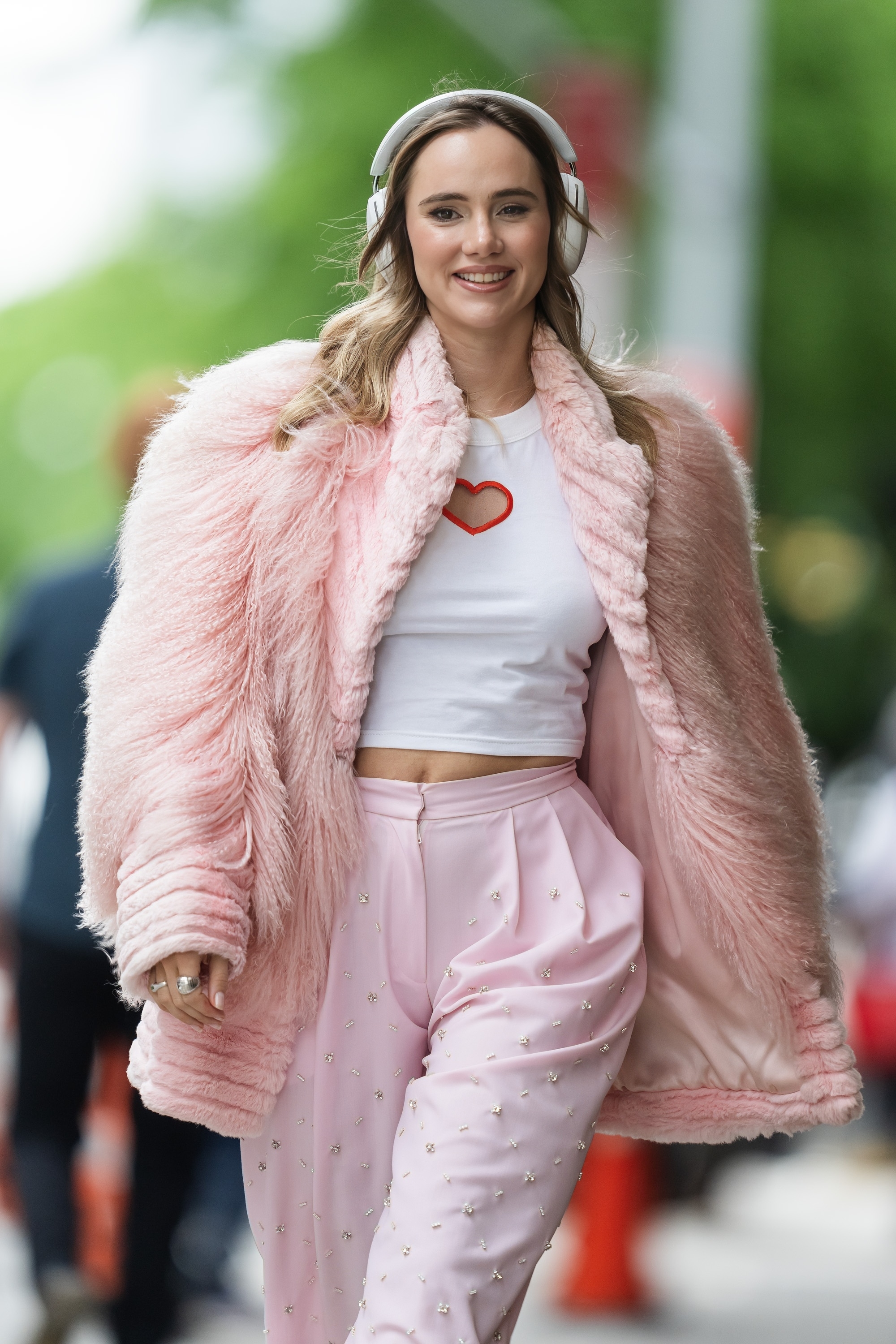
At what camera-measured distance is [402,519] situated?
311cm

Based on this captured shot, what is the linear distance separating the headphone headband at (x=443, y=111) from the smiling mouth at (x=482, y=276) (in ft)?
0.79

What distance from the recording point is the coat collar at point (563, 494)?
10.2ft

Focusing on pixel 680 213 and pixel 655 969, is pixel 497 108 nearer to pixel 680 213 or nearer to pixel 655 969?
pixel 655 969

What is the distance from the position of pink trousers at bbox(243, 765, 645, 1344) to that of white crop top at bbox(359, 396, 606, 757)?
9cm

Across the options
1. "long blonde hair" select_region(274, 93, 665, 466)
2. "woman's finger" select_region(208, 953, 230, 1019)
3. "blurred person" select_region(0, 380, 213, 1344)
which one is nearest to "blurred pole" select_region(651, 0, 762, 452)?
"blurred person" select_region(0, 380, 213, 1344)

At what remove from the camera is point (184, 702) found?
3.05m

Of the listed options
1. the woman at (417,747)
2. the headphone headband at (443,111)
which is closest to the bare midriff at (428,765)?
the woman at (417,747)

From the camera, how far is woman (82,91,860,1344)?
3.01 m

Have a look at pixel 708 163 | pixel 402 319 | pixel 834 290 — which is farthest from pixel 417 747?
pixel 834 290

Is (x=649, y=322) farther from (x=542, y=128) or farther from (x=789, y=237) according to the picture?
(x=789, y=237)

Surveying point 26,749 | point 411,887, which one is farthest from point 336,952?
point 26,749

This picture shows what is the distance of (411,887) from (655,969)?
0.56 metres

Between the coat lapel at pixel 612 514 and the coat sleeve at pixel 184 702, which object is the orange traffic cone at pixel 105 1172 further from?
the coat lapel at pixel 612 514

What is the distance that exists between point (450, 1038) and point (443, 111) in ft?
4.89
